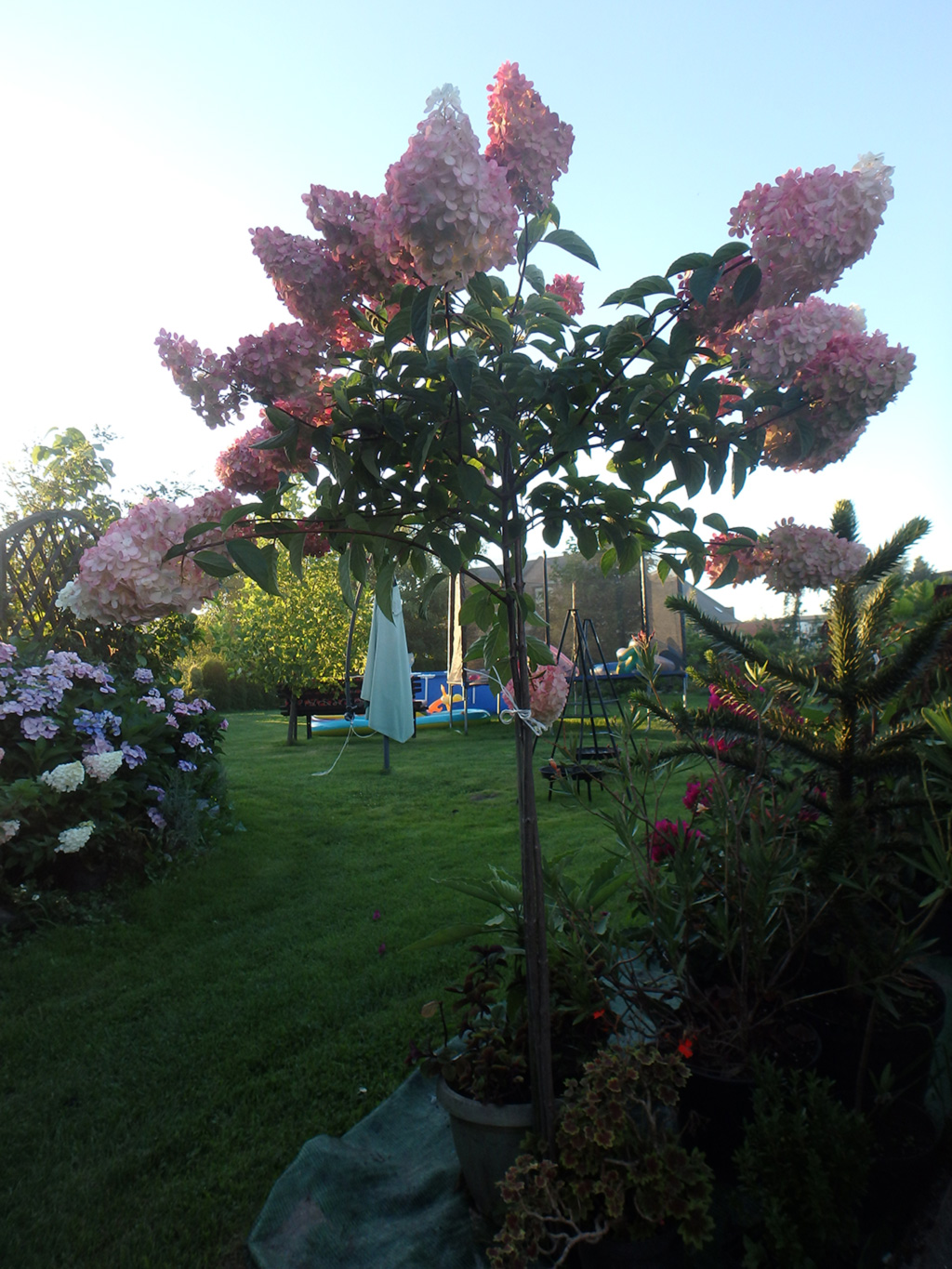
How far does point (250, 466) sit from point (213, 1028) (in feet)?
7.35

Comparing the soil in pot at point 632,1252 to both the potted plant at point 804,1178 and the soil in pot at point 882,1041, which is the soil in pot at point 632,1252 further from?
the soil in pot at point 882,1041

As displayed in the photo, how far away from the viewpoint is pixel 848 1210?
1.32m

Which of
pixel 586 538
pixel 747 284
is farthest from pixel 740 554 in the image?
pixel 747 284

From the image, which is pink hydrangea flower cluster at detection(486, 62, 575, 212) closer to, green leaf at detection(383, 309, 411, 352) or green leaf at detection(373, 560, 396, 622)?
green leaf at detection(383, 309, 411, 352)

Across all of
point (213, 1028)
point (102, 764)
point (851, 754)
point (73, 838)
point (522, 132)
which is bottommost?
point (213, 1028)

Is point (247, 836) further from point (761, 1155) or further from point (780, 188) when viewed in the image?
point (780, 188)

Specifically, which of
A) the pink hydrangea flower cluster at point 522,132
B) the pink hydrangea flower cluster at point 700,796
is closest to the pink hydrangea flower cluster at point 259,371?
the pink hydrangea flower cluster at point 522,132

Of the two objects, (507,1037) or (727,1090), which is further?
(507,1037)

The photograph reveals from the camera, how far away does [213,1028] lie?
8.98 feet

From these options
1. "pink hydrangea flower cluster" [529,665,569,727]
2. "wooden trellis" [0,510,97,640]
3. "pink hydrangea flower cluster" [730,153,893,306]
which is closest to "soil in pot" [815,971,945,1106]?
"pink hydrangea flower cluster" [529,665,569,727]

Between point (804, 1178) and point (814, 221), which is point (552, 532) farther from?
point (804, 1178)

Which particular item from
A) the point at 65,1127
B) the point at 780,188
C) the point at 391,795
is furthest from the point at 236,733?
the point at 780,188

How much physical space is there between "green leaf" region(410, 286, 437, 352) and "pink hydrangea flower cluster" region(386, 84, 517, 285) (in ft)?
0.30

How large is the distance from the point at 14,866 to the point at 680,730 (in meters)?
3.48
